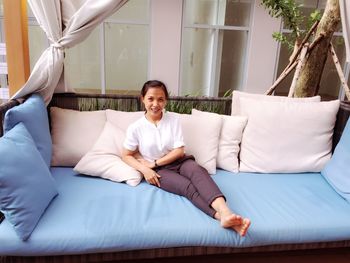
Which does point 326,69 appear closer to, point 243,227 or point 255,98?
point 255,98

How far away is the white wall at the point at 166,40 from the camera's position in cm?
518

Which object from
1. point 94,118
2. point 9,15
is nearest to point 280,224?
point 94,118

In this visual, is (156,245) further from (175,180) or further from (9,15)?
(9,15)

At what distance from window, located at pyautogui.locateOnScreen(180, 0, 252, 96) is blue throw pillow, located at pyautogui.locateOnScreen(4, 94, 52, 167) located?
4.19 metres

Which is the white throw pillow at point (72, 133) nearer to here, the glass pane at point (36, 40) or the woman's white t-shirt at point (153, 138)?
the woman's white t-shirt at point (153, 138)

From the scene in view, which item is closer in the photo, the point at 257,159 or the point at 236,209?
the point at 236,209

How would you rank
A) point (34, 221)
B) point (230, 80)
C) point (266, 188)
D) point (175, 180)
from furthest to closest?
point (230, 80) → point (266, 188) → point (175, 180) → point (34, 221)

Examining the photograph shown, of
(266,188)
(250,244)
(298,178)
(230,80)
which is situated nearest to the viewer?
(250,244)

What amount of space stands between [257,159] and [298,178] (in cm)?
30

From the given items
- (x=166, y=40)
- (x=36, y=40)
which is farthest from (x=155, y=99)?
(x=36, y=40)

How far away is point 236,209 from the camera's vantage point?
156 centimetres

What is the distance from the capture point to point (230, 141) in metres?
2.06

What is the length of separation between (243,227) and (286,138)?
2.91 ft

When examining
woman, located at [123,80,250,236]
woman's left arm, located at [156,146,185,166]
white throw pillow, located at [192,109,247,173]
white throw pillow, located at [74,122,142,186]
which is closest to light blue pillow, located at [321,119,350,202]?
white throw pillow, located at [192,109,247,173]
